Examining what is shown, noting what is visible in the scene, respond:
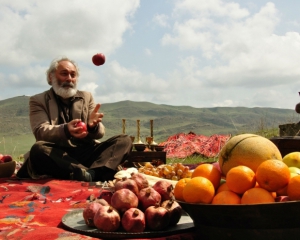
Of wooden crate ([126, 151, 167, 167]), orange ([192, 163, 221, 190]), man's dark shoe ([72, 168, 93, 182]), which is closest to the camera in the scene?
orange ([192, 163, 221, 190])

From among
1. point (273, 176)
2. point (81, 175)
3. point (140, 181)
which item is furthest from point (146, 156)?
point (273, 176)

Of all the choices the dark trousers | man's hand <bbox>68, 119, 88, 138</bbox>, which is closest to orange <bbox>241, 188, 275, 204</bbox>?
man's hand <bbox>68, 119, 88, 138</bbox>

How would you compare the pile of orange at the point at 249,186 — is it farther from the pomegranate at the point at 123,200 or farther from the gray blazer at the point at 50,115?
the gray blazer at the point at 50,115

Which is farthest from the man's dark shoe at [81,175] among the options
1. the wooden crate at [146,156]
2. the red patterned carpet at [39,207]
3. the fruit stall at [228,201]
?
the fruit stall at [228,201]

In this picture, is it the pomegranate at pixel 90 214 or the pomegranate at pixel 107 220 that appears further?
the pomegranate at pixel 90 214

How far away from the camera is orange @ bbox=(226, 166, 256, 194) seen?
212 centimetres

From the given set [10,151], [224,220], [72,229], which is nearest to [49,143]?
[72,229]

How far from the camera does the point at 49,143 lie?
5633 millimetres

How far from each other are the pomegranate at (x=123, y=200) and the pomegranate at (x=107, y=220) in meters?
Result: 0.04

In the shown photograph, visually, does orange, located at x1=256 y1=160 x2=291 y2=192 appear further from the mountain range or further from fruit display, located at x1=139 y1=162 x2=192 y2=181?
the mountain range

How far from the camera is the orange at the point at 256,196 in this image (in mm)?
2006

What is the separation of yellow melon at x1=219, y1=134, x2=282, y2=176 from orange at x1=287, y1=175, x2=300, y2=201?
11.0 inches

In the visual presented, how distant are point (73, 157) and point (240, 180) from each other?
411 centimetres

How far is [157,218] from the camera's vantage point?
96.5 inches
